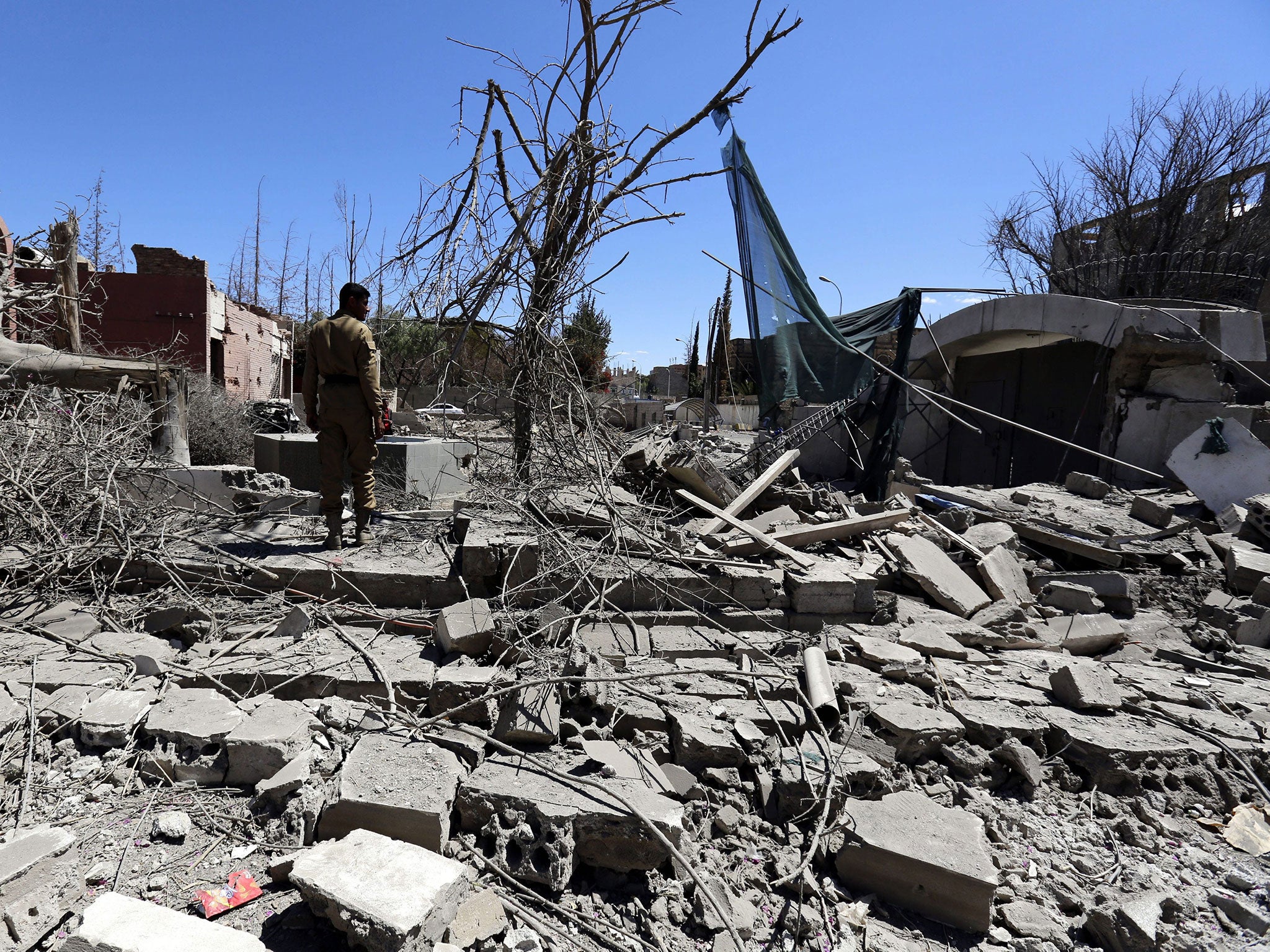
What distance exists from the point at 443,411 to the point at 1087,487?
7818mm

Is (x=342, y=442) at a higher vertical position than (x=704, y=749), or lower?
higher

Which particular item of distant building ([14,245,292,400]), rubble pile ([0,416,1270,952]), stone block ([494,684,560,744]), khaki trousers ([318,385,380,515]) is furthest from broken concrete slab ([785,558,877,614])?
distant building ([14,245,292,400])

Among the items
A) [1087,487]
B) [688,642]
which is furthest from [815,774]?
[1087,487]

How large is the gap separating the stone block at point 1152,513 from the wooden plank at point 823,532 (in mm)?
3439

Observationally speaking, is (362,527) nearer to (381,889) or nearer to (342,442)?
(342,442)

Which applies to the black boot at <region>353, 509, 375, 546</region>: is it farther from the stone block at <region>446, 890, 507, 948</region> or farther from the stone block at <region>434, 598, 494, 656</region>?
the stone block at <region>446, 890, 507, 948</region>

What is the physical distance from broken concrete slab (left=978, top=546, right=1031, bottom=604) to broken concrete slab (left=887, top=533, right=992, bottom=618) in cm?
12

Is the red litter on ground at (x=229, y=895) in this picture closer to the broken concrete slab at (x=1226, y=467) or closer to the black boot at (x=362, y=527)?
the black boot at (x=362, y=527)

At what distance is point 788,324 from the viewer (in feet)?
27.2

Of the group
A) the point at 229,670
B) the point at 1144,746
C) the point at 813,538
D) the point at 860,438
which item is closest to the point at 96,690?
the point at 229,670

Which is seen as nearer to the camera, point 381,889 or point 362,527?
point 381,889

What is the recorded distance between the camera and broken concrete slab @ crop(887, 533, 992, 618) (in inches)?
197

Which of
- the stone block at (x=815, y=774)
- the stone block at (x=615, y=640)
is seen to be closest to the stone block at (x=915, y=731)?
the stone block at (x=815, y=774)

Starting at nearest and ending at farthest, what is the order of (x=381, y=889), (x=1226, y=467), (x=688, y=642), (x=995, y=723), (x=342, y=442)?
(x=381, y=889) < (x=995, y=723) < (x=688, y=642) < (x=342, y=442) < (x=1226, y=467)
